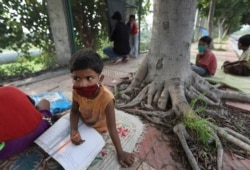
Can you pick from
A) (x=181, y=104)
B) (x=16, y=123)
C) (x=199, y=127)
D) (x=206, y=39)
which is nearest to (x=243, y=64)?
(x=206, y=39)

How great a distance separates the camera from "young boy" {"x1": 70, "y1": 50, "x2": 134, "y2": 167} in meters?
1.58

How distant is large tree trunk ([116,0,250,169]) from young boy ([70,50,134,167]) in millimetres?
884

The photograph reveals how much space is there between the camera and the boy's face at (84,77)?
1.57 m

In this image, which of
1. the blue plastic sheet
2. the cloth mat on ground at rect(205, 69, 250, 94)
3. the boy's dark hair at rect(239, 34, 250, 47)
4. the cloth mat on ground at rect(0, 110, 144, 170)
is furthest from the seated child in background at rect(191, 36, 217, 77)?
the blue plastic sheet

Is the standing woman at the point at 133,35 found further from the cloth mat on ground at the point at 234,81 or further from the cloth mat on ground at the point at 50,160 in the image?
the cloth mat on ground at the point at 50,160

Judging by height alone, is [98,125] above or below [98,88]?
below

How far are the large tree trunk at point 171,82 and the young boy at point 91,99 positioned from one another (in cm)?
88

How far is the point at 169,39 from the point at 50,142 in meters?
2.18

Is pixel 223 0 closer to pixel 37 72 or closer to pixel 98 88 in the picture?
pixel 37 72

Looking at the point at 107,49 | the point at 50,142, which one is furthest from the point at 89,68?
the point at 107,49

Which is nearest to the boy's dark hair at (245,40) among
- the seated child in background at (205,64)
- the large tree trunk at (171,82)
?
the seated child in background at (205,64)

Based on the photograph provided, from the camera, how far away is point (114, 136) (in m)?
1.72

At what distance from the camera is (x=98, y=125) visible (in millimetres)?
1977

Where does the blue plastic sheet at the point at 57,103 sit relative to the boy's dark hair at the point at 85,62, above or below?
below
